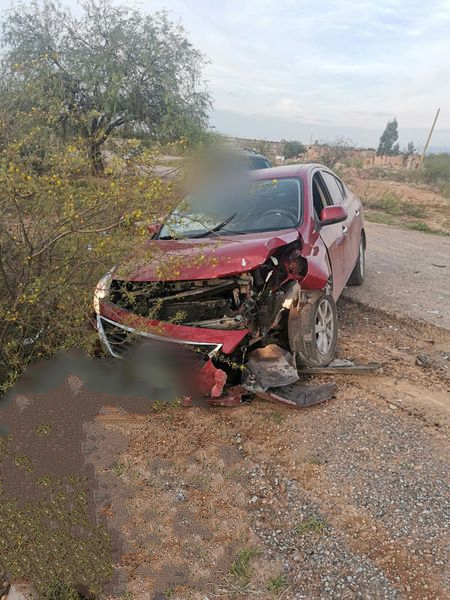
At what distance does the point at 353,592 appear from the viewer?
213 centimetres

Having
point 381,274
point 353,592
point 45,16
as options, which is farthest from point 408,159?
point 353,592

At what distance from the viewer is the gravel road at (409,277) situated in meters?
6.02

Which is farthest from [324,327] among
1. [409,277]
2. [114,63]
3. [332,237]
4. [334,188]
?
[114,63]

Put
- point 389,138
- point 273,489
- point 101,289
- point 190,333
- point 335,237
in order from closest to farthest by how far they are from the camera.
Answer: point 273,489 < point 190,333 < point 101,289 < point 335,237 < point 389,138

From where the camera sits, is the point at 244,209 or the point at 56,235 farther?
the point at 244,209

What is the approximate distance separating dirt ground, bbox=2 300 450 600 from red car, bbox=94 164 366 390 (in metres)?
0.51

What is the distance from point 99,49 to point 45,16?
2105mm

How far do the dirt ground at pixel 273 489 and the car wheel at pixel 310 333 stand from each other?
0.31m

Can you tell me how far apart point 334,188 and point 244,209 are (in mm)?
1748

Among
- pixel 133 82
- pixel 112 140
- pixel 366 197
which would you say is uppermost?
pixel 133 82

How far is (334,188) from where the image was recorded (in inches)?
Answer: 227

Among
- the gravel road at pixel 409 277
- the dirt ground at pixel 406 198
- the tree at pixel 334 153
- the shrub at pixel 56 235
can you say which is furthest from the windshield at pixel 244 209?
the tree at pixel 334 153

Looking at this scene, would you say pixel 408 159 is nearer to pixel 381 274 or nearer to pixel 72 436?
pixel 381 274

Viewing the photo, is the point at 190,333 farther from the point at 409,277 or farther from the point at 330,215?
the point at 409,277
